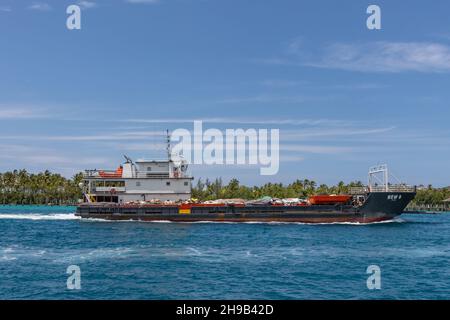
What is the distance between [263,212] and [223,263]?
128ft

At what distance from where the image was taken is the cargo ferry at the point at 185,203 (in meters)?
73.4

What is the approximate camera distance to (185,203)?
78.3 m

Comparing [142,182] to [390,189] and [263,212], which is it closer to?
[263,212]

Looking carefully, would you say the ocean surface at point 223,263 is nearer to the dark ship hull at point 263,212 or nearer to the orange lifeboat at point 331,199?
the dark ship hull at point 263,212

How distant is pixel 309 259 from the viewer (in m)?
39.3

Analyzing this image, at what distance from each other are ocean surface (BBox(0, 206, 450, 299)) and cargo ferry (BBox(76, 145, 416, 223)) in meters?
10.0

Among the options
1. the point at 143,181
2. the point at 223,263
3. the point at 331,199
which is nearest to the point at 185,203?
the point at 143,181

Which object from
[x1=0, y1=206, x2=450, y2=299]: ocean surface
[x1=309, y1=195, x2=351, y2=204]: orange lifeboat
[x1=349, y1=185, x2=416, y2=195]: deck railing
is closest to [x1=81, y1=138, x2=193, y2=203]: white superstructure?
[x1=0, y1=206, x2=450, y2=299]: ocean surface

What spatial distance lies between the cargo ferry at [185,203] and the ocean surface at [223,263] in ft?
32.9

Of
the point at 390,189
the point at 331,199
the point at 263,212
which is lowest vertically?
the point at 263,212

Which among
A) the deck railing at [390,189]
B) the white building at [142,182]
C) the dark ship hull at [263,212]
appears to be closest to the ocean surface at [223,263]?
the dark ship hull at [263,212]
